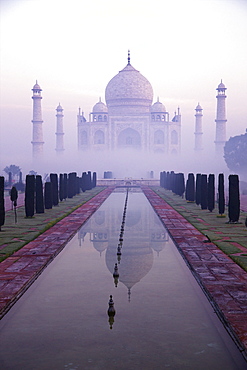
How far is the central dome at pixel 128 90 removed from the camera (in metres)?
56.3

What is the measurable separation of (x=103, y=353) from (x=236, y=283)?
10.3 feet

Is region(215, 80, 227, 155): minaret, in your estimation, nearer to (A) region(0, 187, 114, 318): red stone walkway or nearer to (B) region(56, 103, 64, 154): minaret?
(B) region(56, 103, 64, 154): minaret

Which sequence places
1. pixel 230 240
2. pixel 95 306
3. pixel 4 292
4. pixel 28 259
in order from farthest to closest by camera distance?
pixel 230 240
pixel 28 259
pixel 4 292
pixel 95 306

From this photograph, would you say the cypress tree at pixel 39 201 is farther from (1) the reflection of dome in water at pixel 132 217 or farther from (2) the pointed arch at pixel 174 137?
(2) the pointed arch at pixel 174 137

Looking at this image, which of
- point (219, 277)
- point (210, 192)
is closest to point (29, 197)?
point (210, 192)

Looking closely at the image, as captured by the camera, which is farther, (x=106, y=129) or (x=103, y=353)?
(x=106, y=129)

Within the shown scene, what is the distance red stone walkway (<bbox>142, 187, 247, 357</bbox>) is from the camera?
5431 mm

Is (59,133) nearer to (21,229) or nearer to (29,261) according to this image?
(21,229)

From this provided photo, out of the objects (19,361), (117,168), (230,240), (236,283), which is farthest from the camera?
(117,168)

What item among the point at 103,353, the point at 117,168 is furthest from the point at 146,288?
the point at 117,168

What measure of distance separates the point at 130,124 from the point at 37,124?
36.1 feet

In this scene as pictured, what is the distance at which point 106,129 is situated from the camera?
56.0 metres

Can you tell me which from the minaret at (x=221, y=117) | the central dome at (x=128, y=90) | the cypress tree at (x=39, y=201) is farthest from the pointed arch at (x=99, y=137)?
the cypress tree at (x=39, y=201)

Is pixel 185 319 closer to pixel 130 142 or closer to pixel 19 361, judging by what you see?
pixel 19 361
